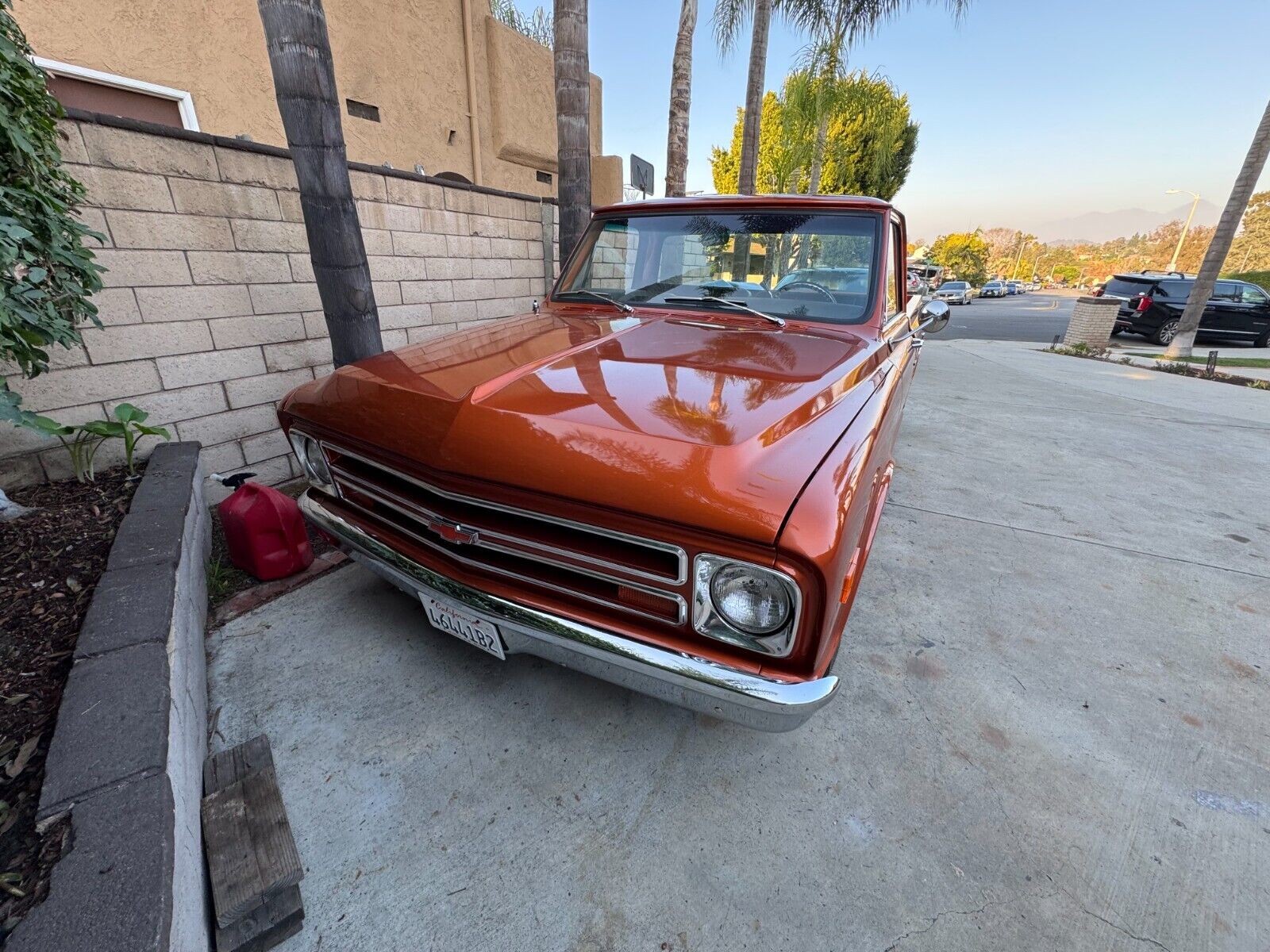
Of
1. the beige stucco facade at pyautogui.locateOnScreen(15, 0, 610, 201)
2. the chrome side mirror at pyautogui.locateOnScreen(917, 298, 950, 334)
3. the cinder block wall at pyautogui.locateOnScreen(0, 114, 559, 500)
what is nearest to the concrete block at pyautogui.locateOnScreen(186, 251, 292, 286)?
the cinder block wall at pyautogui.locateOnScreen(0, 114, 559, 500)

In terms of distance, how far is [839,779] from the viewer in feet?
5.70

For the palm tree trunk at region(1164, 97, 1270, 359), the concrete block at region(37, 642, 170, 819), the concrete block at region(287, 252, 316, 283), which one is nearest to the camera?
the concrete block at region(37, 642, 170, 819)

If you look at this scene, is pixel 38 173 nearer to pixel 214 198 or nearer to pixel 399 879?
pixel 214 198

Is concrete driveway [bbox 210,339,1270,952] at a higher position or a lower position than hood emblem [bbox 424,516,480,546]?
lower

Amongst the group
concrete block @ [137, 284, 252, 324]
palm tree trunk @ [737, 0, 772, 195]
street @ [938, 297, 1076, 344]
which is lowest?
street @ [938, 297, 1076, 344]

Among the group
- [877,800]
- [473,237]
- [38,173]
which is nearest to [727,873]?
[877,800]

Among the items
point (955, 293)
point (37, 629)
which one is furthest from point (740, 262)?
point (955, 293)

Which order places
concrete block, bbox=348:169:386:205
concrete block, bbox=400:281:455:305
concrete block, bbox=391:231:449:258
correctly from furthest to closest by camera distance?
concrete block, bbox=400:281:455:305, concrete block, bbox=391:231:449:258, concrete block, bbox=348:169:386:205

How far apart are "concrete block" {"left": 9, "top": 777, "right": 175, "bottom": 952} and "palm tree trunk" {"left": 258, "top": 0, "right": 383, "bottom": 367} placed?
2.65 metres

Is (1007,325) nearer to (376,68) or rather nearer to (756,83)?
(756,83)

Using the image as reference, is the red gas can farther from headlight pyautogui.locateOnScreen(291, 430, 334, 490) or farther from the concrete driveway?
headlight pyautogui.locateOnScreen(291, 430, 334, 490)

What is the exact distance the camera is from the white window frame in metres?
4.18

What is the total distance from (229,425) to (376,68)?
18.7 feet

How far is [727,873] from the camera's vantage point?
1.47 m
